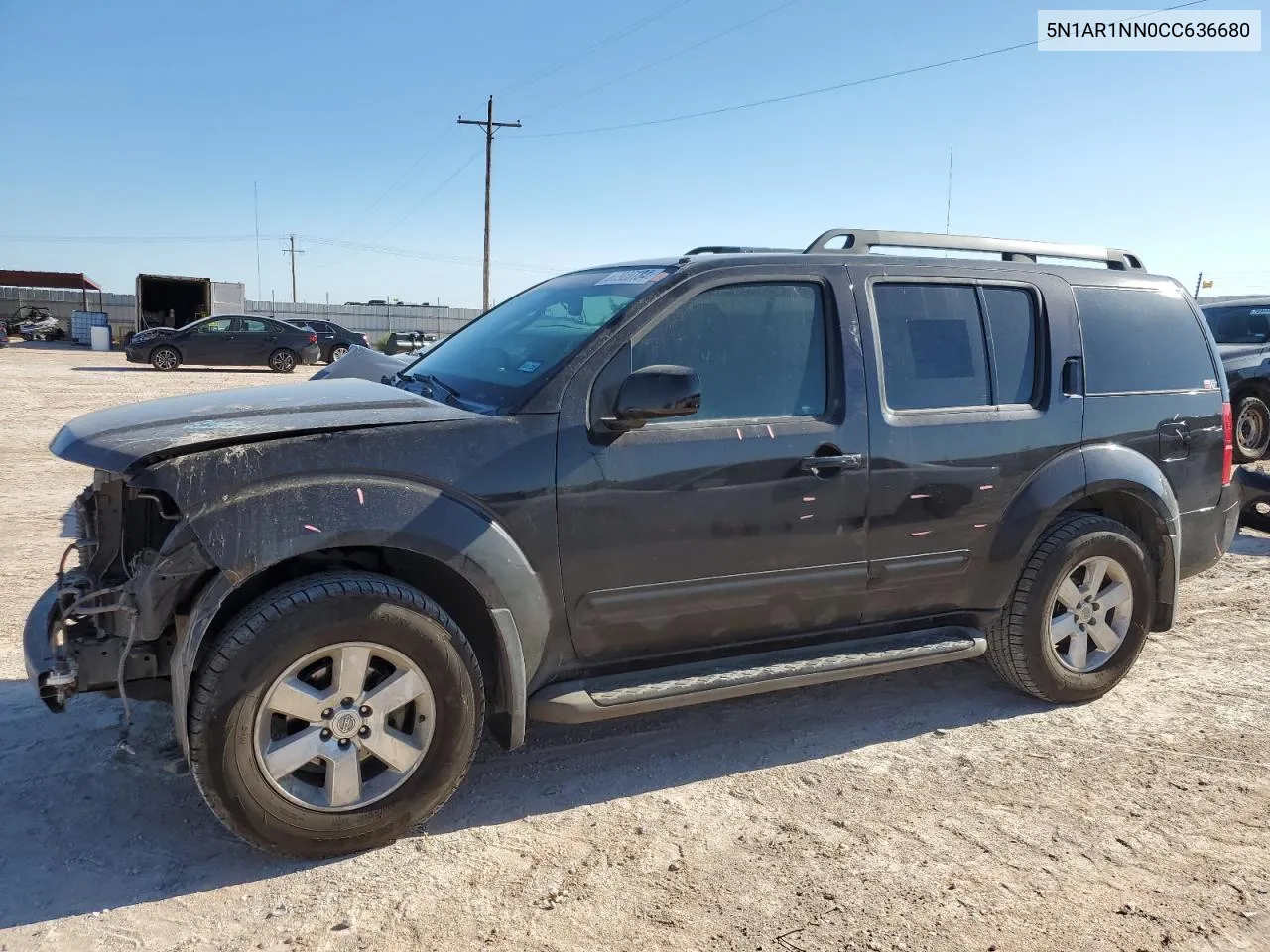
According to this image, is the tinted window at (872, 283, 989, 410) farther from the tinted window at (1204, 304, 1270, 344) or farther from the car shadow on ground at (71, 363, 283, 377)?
the car shadow on ground at (71, 363, 283, 377)

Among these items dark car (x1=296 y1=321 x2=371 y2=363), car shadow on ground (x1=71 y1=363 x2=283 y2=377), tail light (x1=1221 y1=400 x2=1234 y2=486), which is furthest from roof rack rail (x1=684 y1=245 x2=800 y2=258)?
dark car (x1=296 y1=321 x2=371 y2=363)

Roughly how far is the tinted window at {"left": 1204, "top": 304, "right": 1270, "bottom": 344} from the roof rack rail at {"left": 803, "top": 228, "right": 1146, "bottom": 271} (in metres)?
8.48

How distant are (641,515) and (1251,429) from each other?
35.7 ft

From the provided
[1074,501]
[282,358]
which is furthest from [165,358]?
[1074,501]

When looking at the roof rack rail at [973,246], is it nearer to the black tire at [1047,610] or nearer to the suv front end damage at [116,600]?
the black tire at [1047,610]

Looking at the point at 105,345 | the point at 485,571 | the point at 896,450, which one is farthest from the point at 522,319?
the point at 105,345

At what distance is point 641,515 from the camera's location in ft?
11.0

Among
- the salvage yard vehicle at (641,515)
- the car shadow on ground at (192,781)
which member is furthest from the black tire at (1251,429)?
the car shadow on ground at (192,781)

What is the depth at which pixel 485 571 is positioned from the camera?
3113 millimetres

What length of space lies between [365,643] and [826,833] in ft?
5.40

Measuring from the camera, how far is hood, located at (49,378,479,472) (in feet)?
9.52

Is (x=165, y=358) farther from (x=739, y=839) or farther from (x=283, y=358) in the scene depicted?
(x=739, y=839)

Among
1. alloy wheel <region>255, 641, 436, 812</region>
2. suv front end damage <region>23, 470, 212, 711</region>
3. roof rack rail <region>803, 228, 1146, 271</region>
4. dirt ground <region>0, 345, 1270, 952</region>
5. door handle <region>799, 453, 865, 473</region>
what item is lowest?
dirt ground <region>0, 345, 1270, 952</region>

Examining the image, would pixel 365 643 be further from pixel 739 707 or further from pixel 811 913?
pixel 739 707
